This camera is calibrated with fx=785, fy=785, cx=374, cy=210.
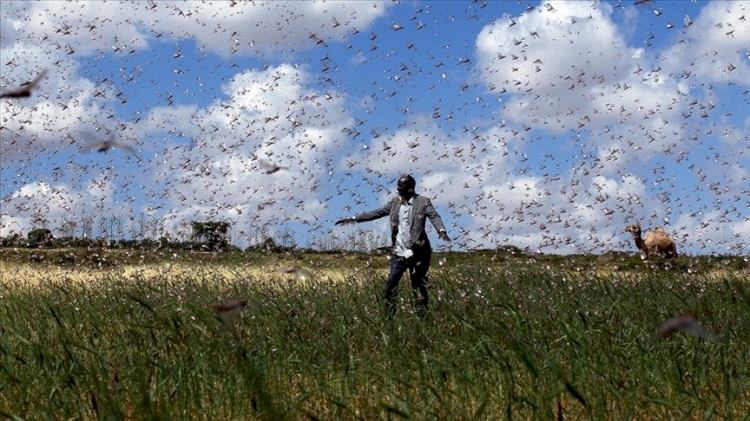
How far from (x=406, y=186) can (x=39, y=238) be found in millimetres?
27792

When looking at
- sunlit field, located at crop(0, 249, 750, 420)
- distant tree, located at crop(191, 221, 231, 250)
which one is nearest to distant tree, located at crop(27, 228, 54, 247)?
distant tree, located at crop(191, 221, 231, 250)

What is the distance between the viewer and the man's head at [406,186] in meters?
11.0

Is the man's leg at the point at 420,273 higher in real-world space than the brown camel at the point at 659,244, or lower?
lower

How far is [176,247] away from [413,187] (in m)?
15.8

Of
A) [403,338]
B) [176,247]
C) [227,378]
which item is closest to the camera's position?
[227,378]

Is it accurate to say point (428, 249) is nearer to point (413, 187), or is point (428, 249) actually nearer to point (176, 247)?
point (413, 187)

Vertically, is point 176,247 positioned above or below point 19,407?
above

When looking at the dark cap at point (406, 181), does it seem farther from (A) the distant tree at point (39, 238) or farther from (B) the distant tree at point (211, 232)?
(A) the distant tree at point (39, 238)

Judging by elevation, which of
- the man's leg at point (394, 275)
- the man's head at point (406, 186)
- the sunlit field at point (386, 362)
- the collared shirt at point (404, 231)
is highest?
the man's head at point (406, 186)

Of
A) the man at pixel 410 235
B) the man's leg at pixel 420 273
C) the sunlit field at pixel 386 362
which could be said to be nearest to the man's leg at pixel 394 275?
the man at pixel 410 235

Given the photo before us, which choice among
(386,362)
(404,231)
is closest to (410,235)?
(404,231)

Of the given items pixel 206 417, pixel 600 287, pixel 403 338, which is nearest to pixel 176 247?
pixel 600 287

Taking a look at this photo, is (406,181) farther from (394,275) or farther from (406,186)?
(394,275)

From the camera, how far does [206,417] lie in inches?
199
